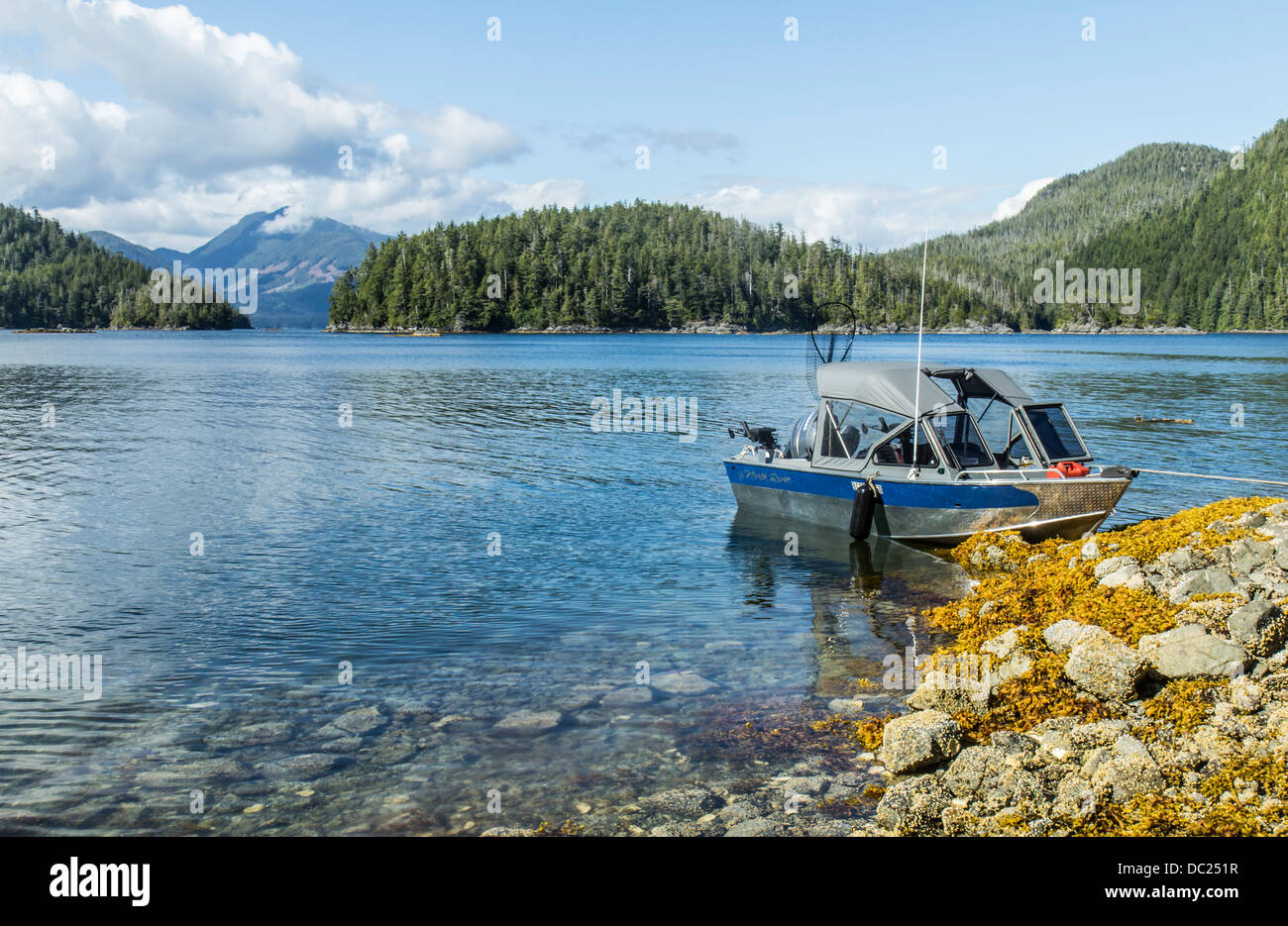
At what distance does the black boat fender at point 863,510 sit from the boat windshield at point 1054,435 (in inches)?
149

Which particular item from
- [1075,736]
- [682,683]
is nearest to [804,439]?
[682,683]

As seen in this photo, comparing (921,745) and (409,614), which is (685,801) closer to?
(921,745)

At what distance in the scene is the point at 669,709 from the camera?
443 inches

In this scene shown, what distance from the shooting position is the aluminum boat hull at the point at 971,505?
18500mm

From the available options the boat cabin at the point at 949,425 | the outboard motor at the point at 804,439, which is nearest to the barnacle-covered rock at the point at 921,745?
the boat cabin at the point at 949,425

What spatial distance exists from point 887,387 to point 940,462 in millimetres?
2076

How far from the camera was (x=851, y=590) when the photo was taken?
17.6 meters

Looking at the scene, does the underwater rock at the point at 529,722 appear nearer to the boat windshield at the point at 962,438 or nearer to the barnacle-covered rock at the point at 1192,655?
the barnacle-covered rock at the point at 1192,655

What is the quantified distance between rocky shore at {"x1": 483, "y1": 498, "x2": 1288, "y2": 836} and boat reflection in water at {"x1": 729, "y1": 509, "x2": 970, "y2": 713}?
87 cm

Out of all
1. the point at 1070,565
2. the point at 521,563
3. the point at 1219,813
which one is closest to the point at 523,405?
the point at 521,563

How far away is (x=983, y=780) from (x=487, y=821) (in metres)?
4.54

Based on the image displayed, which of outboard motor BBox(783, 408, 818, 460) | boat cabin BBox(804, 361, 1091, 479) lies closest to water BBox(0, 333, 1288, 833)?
outboard motor BBox(783, 408, 818, 460)
